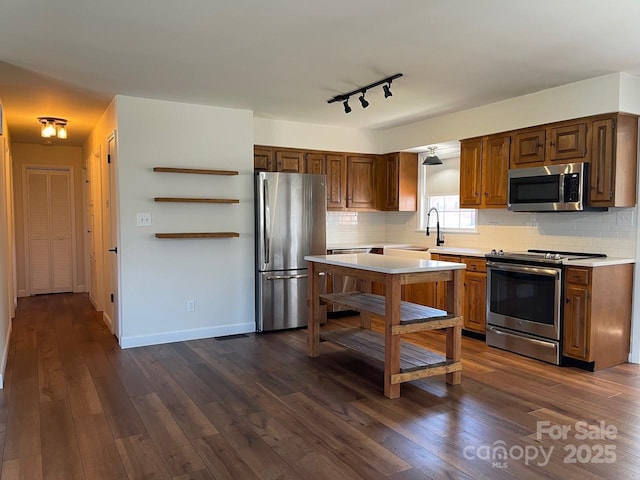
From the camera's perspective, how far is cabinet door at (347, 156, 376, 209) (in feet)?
20.6

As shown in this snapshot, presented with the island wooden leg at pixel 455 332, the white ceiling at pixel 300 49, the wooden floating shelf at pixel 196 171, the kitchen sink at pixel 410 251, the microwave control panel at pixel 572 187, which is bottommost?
the island wooden leg at pixel 455 332

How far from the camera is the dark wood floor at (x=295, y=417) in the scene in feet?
7.84

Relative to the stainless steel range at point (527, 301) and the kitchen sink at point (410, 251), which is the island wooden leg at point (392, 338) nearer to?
the stainless steel range at point (527, 301)

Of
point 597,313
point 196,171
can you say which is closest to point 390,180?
point 196,171

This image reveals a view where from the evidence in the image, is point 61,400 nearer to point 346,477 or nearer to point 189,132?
point 346,477

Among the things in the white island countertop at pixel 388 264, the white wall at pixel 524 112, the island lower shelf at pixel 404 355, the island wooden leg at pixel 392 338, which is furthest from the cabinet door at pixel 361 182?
the island wooden leg at pixel 392 338

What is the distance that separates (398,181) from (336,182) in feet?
2.76

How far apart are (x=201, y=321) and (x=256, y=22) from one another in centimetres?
315

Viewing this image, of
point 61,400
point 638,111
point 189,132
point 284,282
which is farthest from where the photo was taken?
point 284,282

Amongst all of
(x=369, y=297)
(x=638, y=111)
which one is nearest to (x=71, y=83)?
(x=369, y=297)

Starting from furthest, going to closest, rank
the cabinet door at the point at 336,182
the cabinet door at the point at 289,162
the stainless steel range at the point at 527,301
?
the cabinet door at the point at 336,182
the cabinet door at the point at 289,162
the stainless steel range at the point at 527,301

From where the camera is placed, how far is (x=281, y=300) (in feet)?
17.1

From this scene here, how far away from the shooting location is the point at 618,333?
4.01 metres

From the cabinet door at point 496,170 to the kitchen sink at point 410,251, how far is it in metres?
0.86
